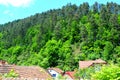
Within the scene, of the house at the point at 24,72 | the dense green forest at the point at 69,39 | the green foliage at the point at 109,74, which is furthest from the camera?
the dense green forest at the point at 69,39

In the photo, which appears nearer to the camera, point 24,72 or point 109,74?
point 109,74

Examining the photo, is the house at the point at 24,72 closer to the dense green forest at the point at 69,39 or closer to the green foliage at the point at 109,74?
the green foliage at the point at 109,74

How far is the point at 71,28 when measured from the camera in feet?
416

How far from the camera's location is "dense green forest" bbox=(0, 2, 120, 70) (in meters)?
105

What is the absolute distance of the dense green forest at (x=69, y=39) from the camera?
4122 inches

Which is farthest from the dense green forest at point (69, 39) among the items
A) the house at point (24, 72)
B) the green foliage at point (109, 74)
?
the green foliage at point (109, 74)

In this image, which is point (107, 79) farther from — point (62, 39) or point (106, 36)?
point (62, 39)

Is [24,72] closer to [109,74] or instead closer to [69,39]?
[109,74]

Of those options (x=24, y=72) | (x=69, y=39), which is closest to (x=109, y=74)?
(x=24, y=72)

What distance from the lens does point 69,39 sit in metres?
124

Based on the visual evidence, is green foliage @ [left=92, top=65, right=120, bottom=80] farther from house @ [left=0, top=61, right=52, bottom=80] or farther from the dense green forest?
the dense green forest

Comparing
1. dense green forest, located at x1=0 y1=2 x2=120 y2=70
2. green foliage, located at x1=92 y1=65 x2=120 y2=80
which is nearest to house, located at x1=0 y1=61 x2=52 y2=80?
green foliage, located at x1=92 y1=65 x2=120 y2=80

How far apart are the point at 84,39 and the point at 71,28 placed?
11.2 metres

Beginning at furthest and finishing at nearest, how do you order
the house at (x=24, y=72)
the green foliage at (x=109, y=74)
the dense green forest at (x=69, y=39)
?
the dense green forest at (x=69, y=39) < the house at (x=24, y=72) < the green foliage at (x=109, y=74)
